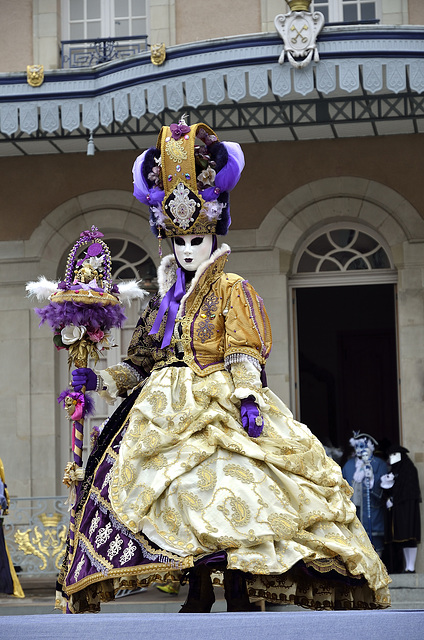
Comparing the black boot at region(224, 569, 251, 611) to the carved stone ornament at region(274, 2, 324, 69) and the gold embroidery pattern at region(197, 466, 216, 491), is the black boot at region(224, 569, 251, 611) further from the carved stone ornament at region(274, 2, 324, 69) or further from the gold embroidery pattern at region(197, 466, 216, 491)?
the carved stone ornament at region(274, 2, 324, 69)

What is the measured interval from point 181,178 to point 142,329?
931 millimetres

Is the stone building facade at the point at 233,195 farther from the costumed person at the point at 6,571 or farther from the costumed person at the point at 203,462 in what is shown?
the costumed person at the point at 203,462

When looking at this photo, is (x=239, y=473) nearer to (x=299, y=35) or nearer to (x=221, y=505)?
(x=221, y=505)

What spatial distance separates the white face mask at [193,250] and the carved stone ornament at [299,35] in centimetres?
581

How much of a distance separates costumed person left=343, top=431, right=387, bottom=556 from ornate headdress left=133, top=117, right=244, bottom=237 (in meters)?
7.04

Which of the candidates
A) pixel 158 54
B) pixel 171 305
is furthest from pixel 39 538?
pixel 171 305

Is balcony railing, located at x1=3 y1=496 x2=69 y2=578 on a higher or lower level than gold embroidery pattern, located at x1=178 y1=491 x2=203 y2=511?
lower

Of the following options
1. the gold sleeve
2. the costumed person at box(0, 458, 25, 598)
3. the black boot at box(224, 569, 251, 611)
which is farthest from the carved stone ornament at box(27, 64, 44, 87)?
the black boot at box(224, 569, 251, 611)

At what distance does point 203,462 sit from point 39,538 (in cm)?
703

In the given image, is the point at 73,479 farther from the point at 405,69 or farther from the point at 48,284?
the point at 405,69

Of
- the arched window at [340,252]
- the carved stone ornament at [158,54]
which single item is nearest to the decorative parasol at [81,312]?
the carved stone ornament at [158,54]

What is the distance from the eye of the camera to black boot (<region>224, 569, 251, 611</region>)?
6062 mm

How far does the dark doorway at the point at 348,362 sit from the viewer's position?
19875 millimetres

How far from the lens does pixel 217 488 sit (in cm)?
603
